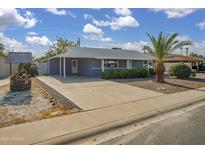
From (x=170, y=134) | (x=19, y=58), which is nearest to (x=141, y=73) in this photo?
(x=19, y=58)

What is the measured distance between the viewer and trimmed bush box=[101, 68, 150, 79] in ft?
75.3

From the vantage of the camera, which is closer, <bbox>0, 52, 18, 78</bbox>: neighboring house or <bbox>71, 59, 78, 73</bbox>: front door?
<bbox>0, 52, 18, 78</bbox>: neighboring house

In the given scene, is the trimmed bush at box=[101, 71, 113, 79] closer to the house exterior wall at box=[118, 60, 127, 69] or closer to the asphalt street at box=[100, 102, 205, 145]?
the house exterior wall at box=[118, 60, 127, 69]

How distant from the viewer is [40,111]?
28.0 feet

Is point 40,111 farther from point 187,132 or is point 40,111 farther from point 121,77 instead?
point 121,77

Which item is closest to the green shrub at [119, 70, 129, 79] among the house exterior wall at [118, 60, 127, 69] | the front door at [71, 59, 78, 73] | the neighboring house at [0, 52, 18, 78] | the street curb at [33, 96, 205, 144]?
the house exterior wall at [118, 60, 127, 69]

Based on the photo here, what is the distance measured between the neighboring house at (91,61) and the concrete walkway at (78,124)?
1537 centimetres

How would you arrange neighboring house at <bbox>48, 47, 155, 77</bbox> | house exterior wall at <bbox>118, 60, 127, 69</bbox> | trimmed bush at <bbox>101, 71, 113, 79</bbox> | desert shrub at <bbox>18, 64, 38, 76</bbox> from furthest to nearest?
house exterior wall at <bbox>118, 60, 127, 69</bbox>
desert shrub at <bbox>18, 64, 38, 76</bbox>
neighboring house at <bbox>48, 47, 155, 77</bbox>
trimmed bush at <bbox>101, 71, 113, 79</bbox>

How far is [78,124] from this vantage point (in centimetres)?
700

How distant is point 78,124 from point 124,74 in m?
17.4

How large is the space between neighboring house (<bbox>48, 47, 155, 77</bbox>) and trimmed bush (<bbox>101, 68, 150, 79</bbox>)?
7.64ft

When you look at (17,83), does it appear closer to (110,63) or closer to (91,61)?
(91,61)
